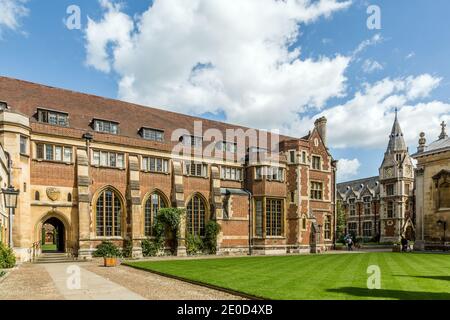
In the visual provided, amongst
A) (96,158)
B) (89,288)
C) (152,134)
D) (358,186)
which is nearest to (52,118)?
(96,158)

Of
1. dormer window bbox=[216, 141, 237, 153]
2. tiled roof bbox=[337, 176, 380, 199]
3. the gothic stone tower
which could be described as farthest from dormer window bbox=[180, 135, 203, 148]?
tiled roof bbox=[337, 176, 380, 199]

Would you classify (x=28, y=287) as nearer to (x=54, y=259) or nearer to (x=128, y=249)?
(x=54, y=259)

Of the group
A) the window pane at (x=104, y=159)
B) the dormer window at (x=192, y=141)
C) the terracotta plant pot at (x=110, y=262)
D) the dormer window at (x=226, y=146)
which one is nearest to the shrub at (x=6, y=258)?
the terracotta plant pot at (x=110, y=262)

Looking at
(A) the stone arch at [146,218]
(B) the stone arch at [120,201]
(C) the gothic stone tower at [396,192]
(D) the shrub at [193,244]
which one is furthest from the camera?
(C) the gothic stone tower at [396,192]

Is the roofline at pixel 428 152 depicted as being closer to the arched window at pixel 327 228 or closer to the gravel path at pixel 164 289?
the arched window at pixel 327 228

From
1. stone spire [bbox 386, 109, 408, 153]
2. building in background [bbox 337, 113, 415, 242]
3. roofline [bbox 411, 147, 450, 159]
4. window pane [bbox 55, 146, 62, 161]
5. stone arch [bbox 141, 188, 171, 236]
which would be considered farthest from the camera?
stone spire [bbox 386, 109, 408, 153]

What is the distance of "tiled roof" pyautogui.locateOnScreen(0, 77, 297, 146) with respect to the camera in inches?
1100

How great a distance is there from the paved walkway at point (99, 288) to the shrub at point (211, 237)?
16156 millimetres

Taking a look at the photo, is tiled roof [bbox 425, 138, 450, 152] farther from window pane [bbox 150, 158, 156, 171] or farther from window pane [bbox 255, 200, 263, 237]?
window pane [bbox 150, 158, 156, 171]

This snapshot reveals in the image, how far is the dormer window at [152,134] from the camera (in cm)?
3142

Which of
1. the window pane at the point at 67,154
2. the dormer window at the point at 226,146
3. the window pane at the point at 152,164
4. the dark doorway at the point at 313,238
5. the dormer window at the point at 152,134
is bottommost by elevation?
the dark doorway at the point at 313,238

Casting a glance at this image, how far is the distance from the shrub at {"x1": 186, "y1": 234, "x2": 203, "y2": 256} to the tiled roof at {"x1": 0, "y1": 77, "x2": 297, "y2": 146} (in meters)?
8.95

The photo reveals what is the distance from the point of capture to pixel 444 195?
38.1 meters

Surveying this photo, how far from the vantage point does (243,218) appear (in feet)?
114
